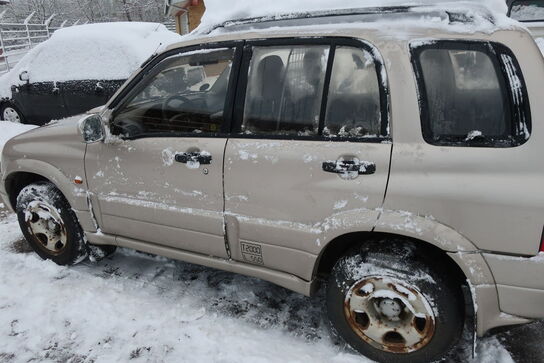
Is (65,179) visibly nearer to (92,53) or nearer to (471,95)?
(471,95)

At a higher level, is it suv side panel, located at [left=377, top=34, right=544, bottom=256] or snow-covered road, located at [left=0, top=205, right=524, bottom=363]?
suv side panel, located at [left=377, top=34, right=544, bottom=256]

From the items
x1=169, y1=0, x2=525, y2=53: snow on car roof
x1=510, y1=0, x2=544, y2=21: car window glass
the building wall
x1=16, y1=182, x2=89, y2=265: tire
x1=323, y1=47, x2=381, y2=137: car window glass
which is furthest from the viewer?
the building wall

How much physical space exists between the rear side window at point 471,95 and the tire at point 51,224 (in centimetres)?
272

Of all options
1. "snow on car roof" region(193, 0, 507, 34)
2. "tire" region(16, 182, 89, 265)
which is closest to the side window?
"snow on car roof" region(193, 0, 507, 34)

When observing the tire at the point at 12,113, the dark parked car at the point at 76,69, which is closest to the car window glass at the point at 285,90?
the dark parked car at the point at 76,69

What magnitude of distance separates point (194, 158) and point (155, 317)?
3.77 feet

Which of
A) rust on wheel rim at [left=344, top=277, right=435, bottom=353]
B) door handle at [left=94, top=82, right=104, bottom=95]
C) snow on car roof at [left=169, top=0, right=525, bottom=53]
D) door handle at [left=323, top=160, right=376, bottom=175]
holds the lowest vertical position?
rust on wheel rim at [left=344, top=277, right=435, bottom=353]

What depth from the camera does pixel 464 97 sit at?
207cm

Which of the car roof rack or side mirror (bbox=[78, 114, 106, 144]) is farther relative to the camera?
side mirror (bbox=[78, 114, 106, 144])

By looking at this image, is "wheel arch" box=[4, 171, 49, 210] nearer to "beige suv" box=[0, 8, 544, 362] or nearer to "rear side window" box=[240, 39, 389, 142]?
"beige suv" box=[0, 8, 544, 362]

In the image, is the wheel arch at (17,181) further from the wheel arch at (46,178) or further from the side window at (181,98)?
the side window at (181,98)

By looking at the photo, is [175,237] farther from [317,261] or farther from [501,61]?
[501,61]

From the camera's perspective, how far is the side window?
2.70m

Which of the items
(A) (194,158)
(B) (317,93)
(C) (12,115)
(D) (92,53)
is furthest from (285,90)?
(C) (12,115)
